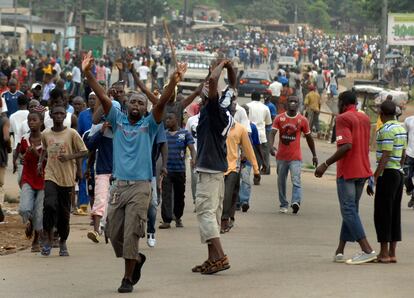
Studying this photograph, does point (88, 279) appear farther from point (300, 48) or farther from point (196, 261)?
point (300, 48)

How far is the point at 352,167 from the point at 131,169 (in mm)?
2669

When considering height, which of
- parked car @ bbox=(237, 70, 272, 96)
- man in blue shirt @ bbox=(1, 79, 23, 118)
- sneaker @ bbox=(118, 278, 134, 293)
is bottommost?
parked car @ bbox=(237, 70, 272, 96)

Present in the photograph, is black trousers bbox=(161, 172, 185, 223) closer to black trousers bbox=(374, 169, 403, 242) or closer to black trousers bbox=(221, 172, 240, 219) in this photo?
black trousers bbox=(221, 172, 240, 219)

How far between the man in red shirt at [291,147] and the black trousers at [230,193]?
2.81 meters

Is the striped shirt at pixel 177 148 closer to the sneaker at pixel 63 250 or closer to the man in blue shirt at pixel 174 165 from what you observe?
the man in blue shirt at pixel 174 165

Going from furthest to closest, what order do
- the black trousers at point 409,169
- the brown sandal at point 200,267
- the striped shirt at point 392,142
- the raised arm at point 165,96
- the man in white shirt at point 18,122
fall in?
the black trousers at point 409,169, the man in white shirt at point 18,122, the striped shirt at point 392,142, the brown sandal at point 200,267, the raised arm at point 165,96

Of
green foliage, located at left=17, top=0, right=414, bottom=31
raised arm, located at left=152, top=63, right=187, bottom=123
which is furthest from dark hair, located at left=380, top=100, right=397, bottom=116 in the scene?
green foliage, located at left=17, top=0, right=414, bottom=31

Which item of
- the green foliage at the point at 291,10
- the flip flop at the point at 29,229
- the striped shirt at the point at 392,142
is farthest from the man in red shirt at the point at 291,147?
the green foliage at the point at 291,10

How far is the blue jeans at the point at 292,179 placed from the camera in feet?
61.9

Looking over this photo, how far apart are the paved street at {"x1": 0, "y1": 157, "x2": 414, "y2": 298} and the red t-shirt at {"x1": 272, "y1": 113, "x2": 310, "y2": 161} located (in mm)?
1853

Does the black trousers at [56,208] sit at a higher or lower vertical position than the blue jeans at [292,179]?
higher

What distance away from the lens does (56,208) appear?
1347cm

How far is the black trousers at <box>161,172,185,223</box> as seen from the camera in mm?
16422

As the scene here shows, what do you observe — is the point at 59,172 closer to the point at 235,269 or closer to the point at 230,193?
the point at 235,269
